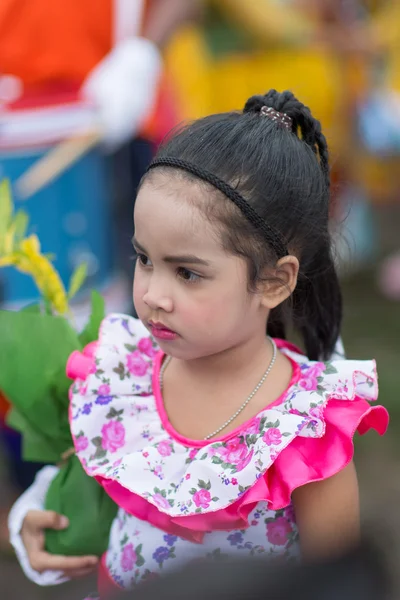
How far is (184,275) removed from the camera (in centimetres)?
108

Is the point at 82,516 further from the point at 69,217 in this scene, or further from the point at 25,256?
the point at 69,217

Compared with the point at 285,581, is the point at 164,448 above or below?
below

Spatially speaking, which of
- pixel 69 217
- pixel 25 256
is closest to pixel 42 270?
pixel 25 256

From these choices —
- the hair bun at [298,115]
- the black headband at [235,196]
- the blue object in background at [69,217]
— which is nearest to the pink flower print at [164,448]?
the black headband at [235,196]

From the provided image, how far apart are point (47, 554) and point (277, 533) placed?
38cm

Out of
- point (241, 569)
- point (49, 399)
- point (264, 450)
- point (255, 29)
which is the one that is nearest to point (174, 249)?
point (264, 450)

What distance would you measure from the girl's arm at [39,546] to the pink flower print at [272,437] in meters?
0.40

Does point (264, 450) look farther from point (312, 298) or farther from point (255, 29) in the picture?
point (255, 29)

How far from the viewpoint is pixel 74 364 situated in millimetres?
1275

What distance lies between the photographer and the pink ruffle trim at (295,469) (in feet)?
3.51

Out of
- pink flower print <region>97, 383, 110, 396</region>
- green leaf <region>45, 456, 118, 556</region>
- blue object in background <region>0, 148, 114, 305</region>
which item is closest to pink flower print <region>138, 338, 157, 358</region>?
pink flower print <region>97, 383, 110, 396</region>

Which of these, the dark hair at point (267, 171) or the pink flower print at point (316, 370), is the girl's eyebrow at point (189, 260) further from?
the pink flower print at point (316, 370)

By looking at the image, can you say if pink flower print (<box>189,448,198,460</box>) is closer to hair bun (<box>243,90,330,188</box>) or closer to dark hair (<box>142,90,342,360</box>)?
dark hair (<box>142,90,342,360</box>)

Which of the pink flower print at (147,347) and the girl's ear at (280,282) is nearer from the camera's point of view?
the girl's ear at (280,282)
